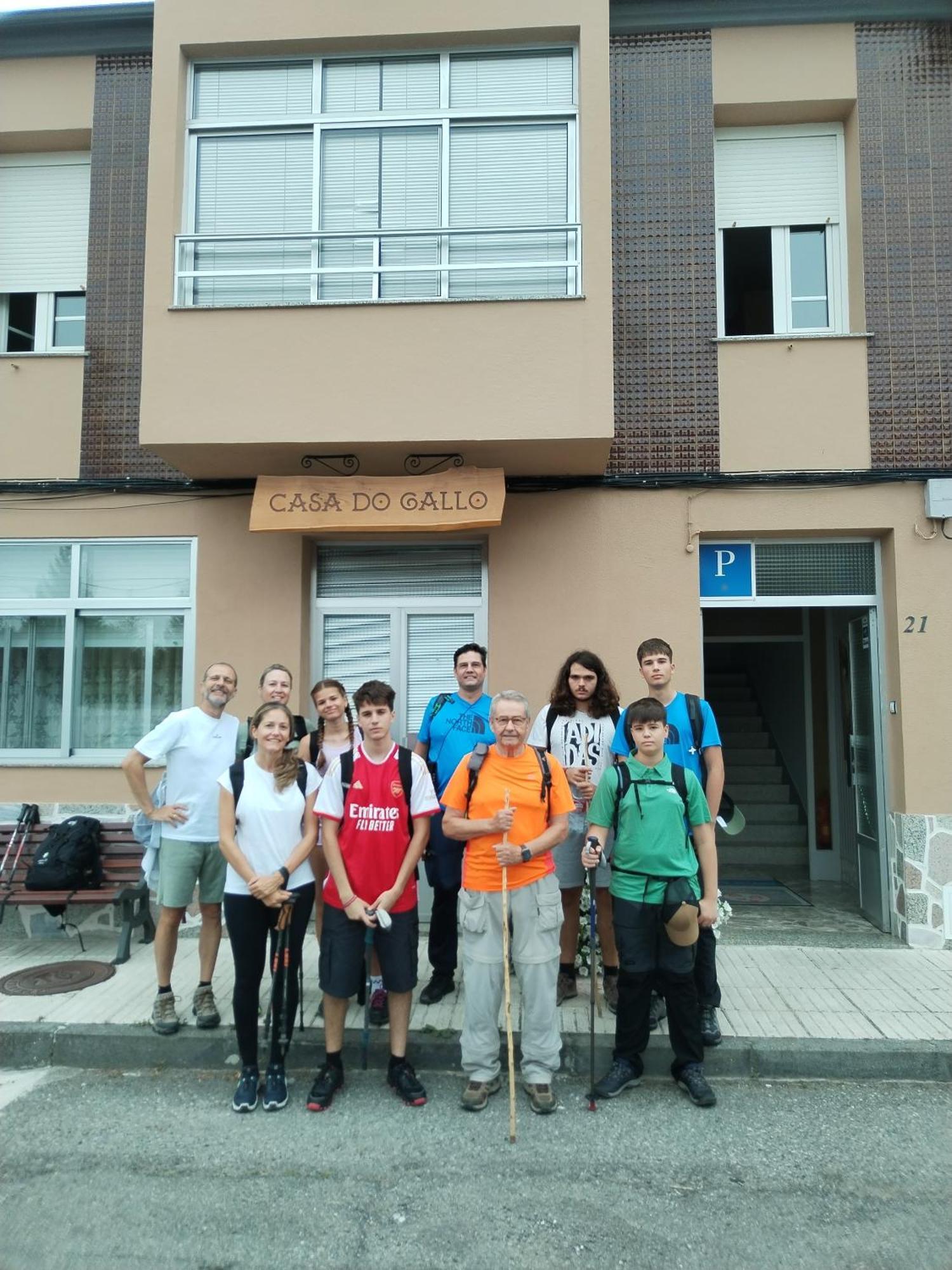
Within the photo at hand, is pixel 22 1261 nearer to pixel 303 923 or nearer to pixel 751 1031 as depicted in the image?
pixel 303 923

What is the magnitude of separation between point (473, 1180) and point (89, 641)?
546 cm

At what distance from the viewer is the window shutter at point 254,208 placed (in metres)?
6.67

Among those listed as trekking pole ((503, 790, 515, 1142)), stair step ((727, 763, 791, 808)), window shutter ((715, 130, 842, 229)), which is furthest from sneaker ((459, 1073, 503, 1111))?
window shutter ((715, 130, 842, 229))

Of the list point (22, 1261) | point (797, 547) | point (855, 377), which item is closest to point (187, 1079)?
point (22, 1261)

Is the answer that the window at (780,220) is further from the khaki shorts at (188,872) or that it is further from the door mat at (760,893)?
the khaki shorts at (188,872)

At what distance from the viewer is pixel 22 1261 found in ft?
10.0

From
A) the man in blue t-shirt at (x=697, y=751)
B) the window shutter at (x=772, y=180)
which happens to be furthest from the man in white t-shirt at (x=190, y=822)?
the window shutter at (x=772, y=180)

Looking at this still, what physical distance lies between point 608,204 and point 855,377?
2337 millimetres

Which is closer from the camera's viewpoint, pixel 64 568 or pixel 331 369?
pixel 331 369

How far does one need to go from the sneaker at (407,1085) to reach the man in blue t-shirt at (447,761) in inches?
35.2

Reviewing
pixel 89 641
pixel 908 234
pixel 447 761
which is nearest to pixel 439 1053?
pixel 447 761

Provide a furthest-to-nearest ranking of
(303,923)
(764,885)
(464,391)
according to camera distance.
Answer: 1. (764,885)
2. (464,391)
3. (303,923)

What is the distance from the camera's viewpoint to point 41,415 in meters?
7.35

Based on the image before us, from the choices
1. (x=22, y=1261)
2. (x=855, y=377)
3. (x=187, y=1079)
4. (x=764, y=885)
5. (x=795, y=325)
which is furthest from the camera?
(x=764, y=885)
